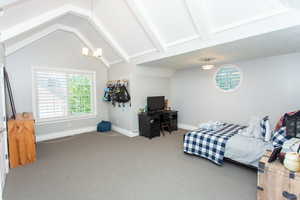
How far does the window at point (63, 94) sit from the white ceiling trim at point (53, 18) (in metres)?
1.51

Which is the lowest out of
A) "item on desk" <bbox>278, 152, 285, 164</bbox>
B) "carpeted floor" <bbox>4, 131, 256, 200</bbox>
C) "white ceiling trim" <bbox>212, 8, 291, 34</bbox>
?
"carpeted floor" <bbox>4, 131, 256, 200</bbox>

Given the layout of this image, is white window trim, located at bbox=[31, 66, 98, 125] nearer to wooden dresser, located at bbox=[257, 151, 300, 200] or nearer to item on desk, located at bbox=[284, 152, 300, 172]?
wooden dresser, located at bbox=[257, 151, 300, 200]

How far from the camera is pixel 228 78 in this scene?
455 cm

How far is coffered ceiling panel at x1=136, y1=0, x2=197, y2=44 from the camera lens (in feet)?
8.77

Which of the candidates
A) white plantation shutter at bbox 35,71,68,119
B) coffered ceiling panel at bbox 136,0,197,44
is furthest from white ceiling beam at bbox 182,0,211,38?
white plantation shutter at bbox 35,71,68,119

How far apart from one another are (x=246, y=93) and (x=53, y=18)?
5.19 metres

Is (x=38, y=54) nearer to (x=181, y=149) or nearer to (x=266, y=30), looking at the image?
(x=181, y=149)

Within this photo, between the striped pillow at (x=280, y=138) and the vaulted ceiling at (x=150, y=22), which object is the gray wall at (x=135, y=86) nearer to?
the vaulted ceiling at (x=150, y=22)

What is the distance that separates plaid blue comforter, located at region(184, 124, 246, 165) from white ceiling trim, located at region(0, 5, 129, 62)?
10.7 ft

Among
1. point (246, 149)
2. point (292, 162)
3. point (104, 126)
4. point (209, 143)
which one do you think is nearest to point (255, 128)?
point (246, 149)

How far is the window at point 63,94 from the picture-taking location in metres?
4.34

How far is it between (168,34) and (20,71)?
403 cm

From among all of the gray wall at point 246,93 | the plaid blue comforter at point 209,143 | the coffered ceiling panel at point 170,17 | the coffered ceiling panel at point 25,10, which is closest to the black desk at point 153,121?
the gray wall at point 246,93

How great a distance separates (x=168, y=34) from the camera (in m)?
3.24
